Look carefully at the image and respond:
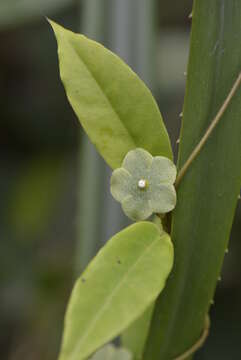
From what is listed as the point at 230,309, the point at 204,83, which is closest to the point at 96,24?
the point at 204,83

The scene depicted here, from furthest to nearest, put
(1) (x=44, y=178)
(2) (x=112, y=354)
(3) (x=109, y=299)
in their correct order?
(1) (x=44, y=178)
(2) (x=112, y=354)
(3) (x=109, y=299)

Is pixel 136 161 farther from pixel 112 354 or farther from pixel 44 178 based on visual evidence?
pixel 44 178

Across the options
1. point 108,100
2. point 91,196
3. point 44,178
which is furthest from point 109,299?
point 44,178

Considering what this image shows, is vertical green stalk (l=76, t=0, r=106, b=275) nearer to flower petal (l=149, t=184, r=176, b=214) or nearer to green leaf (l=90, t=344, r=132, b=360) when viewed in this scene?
green leaf (l=90, t=344, r=132, b=360)

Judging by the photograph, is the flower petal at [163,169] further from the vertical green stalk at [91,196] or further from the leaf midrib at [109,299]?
the vertical green stalk at [91,196]

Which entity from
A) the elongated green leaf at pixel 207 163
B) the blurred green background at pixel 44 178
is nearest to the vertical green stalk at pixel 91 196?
the blurred green background at pixel 44 178

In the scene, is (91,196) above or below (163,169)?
below

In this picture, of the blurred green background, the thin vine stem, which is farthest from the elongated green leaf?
the blurred green background
